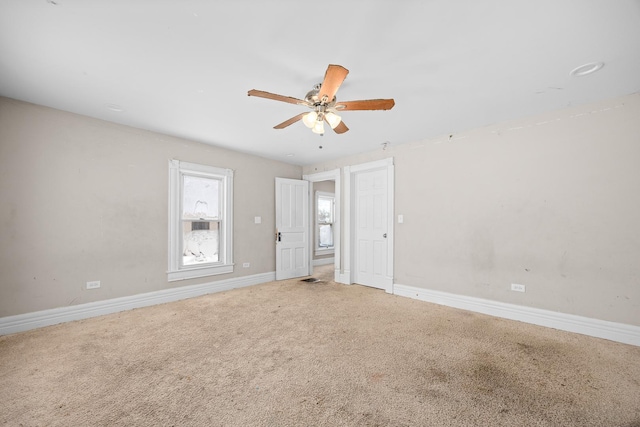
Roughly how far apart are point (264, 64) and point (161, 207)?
2882mm

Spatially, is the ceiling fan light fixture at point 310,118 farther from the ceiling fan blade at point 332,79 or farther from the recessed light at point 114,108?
the recessed light at point 114,108

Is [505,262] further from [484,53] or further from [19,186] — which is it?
[19,186]

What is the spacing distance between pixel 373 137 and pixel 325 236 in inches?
161

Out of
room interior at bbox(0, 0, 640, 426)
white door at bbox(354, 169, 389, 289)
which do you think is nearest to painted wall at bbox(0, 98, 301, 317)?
room interior at bbox(0, 0, 640, 426)

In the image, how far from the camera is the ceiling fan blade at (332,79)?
5.96 feet

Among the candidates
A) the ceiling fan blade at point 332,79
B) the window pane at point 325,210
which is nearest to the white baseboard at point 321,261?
the window pane at point 325,210

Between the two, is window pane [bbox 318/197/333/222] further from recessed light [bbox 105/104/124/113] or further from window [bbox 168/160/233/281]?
recessed light [bbox 105/104/124/113]

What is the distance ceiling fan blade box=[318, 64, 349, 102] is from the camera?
182 cm

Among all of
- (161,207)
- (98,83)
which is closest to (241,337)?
(161,207)

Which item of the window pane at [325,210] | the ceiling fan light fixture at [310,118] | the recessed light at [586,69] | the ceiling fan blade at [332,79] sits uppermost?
the recessed light at [586,69]

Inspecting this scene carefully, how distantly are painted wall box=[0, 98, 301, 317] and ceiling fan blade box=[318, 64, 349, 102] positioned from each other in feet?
10.1

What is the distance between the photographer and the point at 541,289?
3.20 meters

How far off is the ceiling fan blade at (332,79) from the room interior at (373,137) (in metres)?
0.29

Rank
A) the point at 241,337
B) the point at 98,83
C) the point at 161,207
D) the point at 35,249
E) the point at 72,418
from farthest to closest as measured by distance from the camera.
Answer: the point at 161,207, the point at 35,249, the point at 241,337, the point at 98,83, the point at 72,418
